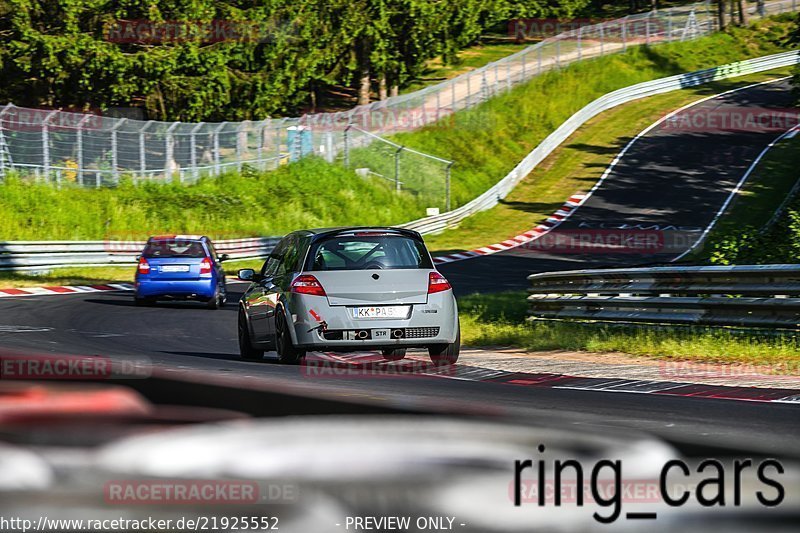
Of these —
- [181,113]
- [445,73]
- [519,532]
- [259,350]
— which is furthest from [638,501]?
[445,73]

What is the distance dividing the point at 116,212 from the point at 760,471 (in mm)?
38597

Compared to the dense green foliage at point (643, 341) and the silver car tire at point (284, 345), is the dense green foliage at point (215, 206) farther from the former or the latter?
the silver car tire at point (284, 345)

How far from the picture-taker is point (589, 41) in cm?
6912

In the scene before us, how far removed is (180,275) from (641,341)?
11695mm

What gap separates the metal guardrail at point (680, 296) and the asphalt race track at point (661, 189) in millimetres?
13674

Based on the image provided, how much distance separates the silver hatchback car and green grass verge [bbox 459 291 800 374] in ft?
8.76

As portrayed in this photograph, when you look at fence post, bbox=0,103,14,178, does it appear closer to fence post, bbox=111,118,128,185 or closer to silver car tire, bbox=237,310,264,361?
fence post, bbox=111,118,128,185

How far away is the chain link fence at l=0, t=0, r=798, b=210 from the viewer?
39375 mm

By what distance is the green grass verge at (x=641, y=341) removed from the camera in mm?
12445

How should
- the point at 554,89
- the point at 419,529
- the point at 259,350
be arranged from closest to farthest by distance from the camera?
the point at 419,529 < the point at 259,350 < the point at 554,89

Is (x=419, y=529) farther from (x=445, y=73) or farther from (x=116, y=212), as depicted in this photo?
(x=445, y=73)
